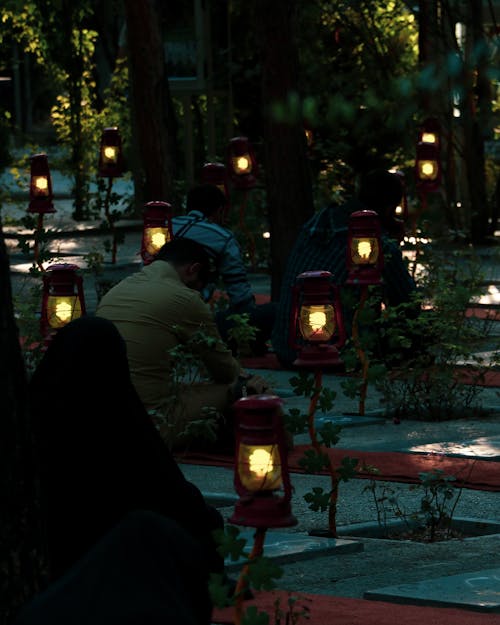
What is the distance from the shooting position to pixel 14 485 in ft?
17.6

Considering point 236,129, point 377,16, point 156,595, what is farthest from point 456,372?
point 236,129

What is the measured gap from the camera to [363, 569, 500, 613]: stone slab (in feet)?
21.3

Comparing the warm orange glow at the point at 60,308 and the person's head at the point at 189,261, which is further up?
the person's head at the point at 189,261

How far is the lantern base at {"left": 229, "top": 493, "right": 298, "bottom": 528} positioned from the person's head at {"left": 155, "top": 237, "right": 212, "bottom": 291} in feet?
12.5

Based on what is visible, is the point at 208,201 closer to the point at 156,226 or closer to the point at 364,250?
the point at 156,226

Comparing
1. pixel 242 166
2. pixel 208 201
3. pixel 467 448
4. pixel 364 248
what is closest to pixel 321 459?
pixel 467 448

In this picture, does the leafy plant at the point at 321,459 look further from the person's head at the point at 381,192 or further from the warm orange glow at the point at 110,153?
the warm orange glow at the point at 110,153

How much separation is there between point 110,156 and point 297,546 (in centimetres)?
1312

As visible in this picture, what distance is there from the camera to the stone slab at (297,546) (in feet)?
24.0

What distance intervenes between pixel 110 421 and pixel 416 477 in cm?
307

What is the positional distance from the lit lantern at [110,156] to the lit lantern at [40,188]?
211 cm

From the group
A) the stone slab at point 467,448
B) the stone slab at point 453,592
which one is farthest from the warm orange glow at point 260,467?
the stone slab at point 467,448

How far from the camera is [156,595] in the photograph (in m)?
3.11

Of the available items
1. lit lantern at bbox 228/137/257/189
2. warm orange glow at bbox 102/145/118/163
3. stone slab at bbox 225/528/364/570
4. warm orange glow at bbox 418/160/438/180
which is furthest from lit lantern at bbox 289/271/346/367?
warm orange glow at bbox 102/145/118/163
